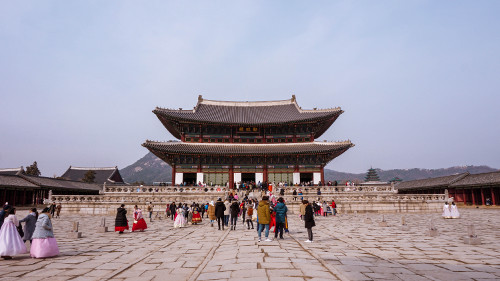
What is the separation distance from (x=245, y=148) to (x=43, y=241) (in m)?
30.0

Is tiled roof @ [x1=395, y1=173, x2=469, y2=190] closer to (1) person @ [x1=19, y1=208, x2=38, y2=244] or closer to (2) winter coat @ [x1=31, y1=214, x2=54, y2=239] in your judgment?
(2) winter coat @ [x1=31, y1=214, x2=54, y2=239]

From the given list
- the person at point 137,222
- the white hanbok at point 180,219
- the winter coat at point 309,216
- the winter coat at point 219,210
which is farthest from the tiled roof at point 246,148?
the winter coat at point 309,216

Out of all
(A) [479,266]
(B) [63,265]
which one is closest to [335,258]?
(A) [479,266]

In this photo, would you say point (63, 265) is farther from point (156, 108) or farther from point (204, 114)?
point (204, 114)

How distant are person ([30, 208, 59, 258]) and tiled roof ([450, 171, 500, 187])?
36.9 m

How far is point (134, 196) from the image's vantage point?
28.2m

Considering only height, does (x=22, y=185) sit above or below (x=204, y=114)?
below

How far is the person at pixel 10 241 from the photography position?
27.7 ft

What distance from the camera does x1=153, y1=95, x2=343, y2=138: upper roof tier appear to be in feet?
126

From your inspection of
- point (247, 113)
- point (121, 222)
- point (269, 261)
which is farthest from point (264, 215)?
point (247, 113)

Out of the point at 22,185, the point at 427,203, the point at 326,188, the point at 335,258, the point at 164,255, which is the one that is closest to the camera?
the point at 335,258

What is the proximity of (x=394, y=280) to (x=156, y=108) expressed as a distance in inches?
1400

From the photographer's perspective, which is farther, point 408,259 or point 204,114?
point 204,114

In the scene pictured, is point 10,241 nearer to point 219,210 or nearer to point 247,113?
point 219,210
